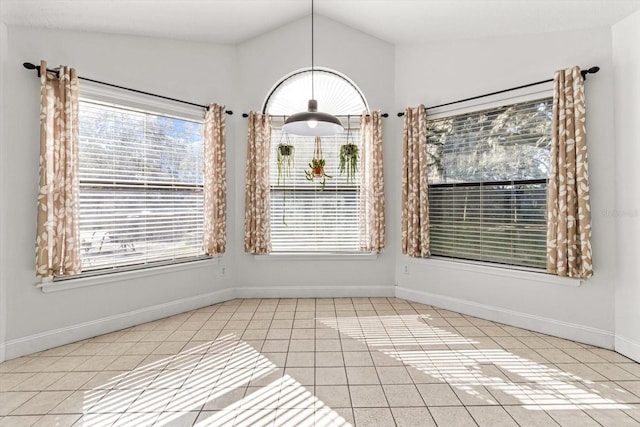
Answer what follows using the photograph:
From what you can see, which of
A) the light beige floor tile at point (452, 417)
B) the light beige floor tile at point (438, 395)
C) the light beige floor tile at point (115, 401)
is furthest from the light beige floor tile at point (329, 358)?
the light beige floor tile at point (115, 401)

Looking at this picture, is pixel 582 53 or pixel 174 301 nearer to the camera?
pixel 582 53

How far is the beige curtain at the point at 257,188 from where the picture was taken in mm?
3920

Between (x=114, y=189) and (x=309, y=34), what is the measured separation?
9.50 ft

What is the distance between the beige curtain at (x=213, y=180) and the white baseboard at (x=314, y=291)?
0.70 m

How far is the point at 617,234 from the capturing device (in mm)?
2672

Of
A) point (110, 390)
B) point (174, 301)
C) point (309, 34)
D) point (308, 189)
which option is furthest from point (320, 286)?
point (309, 34)

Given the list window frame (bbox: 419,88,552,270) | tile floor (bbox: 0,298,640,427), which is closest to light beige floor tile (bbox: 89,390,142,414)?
tile floor (bbox: 0,298,640,427)

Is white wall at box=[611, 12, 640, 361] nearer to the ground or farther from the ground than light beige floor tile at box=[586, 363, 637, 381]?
farther from the ground

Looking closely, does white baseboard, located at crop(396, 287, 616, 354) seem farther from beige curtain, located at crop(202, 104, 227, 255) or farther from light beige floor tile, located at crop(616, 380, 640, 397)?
beige curtain, located at crop(202, 104, 227, 255)

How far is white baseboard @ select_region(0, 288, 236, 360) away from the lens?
2600 mm

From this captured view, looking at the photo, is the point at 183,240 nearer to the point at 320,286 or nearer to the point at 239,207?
the point at 239,207

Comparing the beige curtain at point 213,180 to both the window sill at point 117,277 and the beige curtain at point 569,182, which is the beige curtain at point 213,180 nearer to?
the window sill at point 117,277

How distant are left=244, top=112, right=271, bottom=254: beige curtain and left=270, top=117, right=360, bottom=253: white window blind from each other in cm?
16

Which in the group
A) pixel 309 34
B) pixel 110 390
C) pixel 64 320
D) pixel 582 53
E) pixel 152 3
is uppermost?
pixel 309 34
